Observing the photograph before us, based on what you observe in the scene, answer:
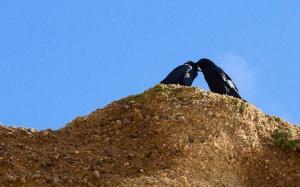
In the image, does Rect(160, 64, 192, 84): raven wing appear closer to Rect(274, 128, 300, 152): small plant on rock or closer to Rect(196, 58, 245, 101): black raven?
Rect(196, 58, 245, 101): black raven

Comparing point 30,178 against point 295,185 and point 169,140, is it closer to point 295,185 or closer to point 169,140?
point 169,140

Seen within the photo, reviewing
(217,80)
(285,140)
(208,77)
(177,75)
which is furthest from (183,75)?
(285,140)

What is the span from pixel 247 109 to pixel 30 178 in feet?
12.6

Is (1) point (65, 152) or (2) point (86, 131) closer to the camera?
(1) point (65, 152)

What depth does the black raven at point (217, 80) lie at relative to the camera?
556 inches

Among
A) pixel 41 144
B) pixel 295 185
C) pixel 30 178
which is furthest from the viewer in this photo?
pixel 41 144

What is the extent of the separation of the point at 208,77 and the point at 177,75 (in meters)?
0.54

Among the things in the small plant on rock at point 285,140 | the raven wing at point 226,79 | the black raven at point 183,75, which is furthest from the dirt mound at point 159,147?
the raven wing at point 226,79

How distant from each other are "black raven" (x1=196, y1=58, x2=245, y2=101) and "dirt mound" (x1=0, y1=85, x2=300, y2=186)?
3.56 ft

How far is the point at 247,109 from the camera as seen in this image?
12797mm

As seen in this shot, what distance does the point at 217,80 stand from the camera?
1419 cm

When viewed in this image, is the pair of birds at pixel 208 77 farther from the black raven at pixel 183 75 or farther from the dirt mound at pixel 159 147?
the dirt mound at pixel 159 147

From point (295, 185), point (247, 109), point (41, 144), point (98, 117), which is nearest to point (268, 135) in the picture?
point (247, 109)

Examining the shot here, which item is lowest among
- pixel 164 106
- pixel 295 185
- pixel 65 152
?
pixel 295 185
